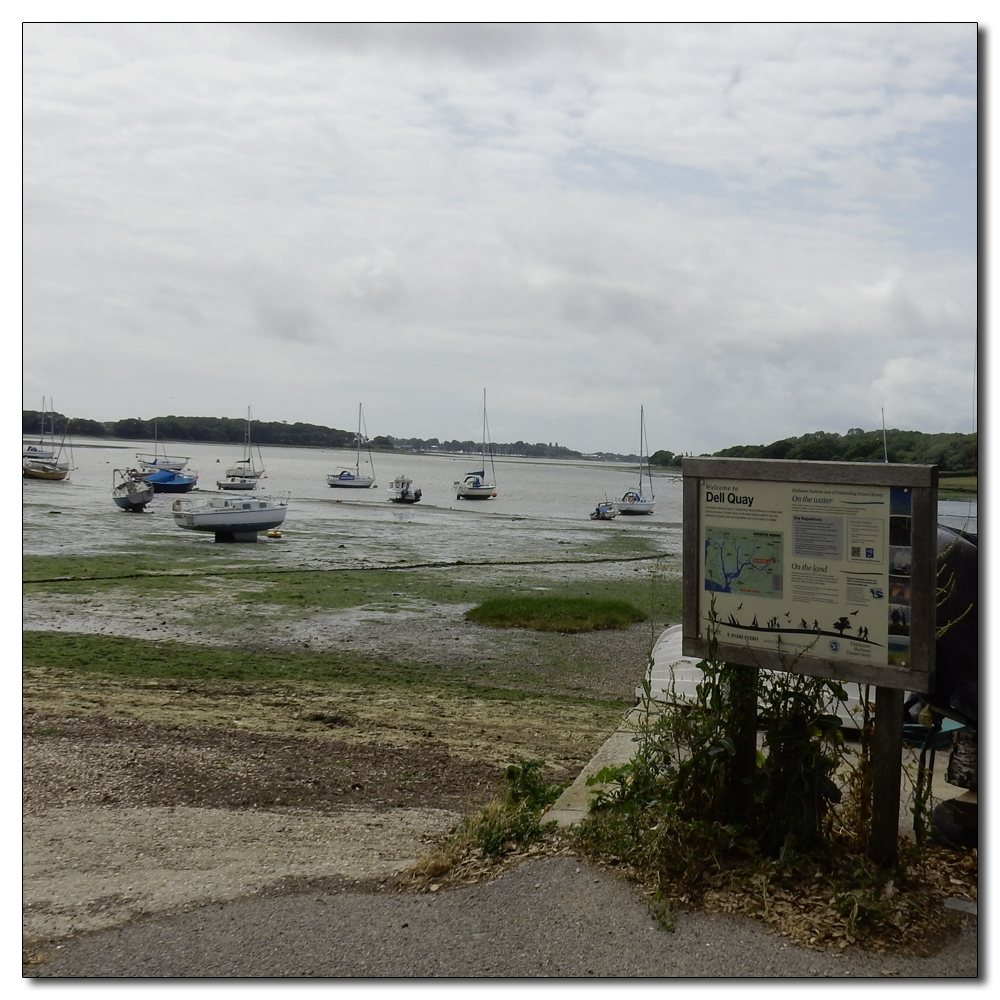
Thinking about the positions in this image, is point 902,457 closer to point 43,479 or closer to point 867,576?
point 867,576

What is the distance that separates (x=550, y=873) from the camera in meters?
3.99

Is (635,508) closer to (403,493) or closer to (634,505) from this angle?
(634,505)

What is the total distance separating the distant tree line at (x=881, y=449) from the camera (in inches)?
221

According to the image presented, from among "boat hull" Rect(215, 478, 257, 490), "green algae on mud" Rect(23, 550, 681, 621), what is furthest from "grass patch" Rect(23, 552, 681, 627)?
"boat hull" Rect(215, 478, 257, 490)

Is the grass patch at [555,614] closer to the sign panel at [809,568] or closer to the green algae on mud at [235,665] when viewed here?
the green algae on mud at [235,665]

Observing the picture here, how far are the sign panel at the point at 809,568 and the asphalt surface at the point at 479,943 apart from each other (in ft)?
3.42

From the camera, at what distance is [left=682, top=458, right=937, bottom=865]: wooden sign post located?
11.8 feet

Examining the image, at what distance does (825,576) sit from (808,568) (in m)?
0.07

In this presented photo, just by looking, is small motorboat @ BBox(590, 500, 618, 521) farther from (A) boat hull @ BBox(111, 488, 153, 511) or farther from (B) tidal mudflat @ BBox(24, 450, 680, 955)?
(B) tidal mudflat @ BBox(24, 450, 680, 955)

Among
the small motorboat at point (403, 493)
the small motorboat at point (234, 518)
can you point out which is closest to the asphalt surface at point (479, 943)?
the small motorboat at point (234, 518)

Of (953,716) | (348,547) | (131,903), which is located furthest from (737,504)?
(348,547)

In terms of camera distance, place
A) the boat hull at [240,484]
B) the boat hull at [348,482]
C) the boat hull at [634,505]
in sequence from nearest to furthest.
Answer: the boat hull at [634,505] → the boat hull at [240,484] → the boat hull at [348,482]

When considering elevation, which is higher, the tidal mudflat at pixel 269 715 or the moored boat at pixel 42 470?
the moored boat at pixel 42 470

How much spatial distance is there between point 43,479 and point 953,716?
74512 mm
